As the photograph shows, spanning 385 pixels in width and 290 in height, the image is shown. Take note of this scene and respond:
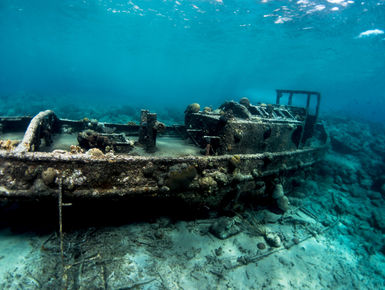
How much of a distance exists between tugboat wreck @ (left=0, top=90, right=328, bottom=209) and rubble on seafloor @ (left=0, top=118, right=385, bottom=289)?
2.89ft

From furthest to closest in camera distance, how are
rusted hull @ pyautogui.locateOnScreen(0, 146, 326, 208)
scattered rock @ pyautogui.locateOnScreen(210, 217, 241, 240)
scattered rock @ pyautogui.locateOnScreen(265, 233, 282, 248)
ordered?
scattered rock @ pyautogui.locateOnScreen(265, 233, 282, 248)
scattered rock @ pyautogui.locateOnScreen(210, 217, 241, 240)
rusted hull @ pyautogui.locateOnScreen(0, 146, 326, 208)

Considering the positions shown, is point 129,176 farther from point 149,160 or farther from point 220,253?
point 220,253

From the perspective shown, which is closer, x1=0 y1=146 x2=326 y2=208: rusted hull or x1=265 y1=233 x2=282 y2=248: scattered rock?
x1=0 y1=146 x2=326 y2=208: rusted hull

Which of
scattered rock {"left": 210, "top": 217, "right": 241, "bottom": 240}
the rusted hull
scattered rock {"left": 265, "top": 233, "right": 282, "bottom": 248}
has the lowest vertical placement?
scattered rock {"left": 265, "top": 233, "right": 282, "bottom": 248}

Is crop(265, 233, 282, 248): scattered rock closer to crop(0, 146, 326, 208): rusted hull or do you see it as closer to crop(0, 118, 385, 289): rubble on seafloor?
crop(0, 118, 385, 289): rubble on seafloor

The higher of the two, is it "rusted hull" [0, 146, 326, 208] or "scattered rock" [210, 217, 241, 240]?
"rusted hull" [0, 146, 326, 208]

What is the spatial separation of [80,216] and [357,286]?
6823 millimetres

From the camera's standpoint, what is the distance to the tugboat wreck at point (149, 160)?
141 inches

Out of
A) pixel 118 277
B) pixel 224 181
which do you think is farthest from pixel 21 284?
pixel 224 181

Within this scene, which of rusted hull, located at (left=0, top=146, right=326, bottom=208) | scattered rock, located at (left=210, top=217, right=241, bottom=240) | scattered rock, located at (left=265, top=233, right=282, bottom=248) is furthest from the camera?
scattered rock, located at (left=265, top=233, right=282, bottom=248)

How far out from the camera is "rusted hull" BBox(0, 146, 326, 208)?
3.55 m

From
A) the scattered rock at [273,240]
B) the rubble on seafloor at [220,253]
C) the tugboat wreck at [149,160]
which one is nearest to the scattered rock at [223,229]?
the rubble on seafloor at [220,253]

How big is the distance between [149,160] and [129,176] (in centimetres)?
52

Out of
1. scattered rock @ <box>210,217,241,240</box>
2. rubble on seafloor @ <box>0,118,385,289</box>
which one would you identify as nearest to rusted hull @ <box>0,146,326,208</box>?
scattered rock @ <box>210,217,241,240</box>
